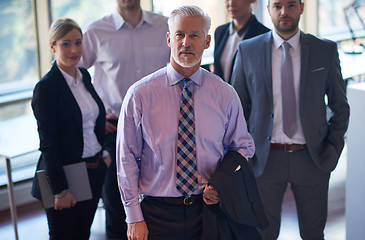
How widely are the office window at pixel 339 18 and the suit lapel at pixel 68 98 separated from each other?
530cm

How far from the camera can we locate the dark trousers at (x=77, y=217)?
10.5 feet

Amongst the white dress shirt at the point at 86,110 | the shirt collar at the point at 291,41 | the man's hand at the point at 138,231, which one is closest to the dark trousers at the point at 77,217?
the white dress shirt at the point at 86,110

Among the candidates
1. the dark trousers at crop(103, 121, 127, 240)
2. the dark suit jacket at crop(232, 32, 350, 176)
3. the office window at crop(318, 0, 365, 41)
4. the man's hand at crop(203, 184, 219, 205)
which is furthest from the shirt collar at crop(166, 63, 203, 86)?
the office window at crop(318, 0, 365, 41)

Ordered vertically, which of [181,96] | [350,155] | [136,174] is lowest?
[350,155]

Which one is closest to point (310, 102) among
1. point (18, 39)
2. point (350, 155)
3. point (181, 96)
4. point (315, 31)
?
point (350, 155)

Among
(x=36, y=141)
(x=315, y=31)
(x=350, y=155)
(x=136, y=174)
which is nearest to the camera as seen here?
(x=136, y=174)

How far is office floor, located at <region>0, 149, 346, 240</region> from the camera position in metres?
4.09

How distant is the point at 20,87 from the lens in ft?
16.3

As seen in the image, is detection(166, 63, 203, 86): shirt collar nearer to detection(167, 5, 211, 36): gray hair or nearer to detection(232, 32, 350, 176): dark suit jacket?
detection(167, 5, 211, 36): gray hair

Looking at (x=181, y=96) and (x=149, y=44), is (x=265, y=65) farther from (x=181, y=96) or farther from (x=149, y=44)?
(x=149, y=44)

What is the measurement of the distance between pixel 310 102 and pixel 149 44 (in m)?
1.38

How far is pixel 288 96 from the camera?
310 centimetres

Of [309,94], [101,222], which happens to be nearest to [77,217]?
[101,222]

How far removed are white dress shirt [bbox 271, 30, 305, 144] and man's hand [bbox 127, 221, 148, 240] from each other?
1080mm
